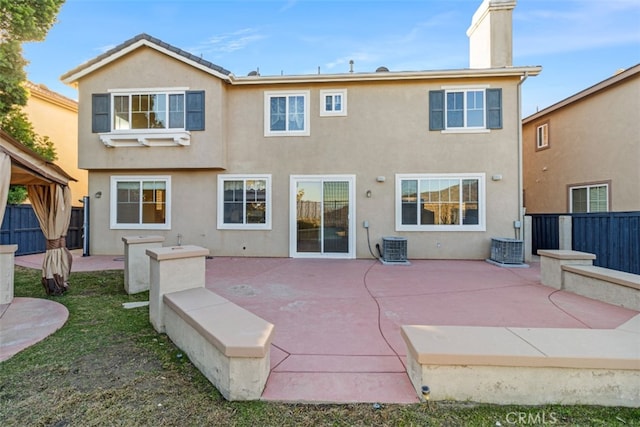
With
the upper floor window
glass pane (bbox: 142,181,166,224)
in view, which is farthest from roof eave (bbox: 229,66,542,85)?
glass pane (bbox: 142,181,166,224)

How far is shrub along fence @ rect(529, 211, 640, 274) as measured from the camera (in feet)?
21.0

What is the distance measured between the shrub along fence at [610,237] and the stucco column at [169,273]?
8.70m

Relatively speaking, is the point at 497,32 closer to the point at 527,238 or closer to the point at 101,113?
the point at 527,238

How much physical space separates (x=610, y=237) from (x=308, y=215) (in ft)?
25.3

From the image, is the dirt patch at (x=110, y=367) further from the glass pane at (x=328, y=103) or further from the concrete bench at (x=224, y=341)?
the glass pane at (x=328, y=103)

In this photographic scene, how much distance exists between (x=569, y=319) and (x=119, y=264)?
10.5 m

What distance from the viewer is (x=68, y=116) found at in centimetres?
1477

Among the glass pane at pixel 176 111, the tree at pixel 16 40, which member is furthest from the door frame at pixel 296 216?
the tree at pixel 16 40

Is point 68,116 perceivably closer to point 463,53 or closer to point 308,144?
point 308,144

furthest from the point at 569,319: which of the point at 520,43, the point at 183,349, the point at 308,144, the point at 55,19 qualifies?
the point at 55,19

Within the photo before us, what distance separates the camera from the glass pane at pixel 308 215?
9.70 m

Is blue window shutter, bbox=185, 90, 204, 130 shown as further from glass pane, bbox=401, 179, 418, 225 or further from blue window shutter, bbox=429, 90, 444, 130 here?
blue window shutter, bbox=429, 90, 444, 130

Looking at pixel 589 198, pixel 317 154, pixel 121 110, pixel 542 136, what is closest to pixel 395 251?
pixel 317 154

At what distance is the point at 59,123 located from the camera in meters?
14.3
